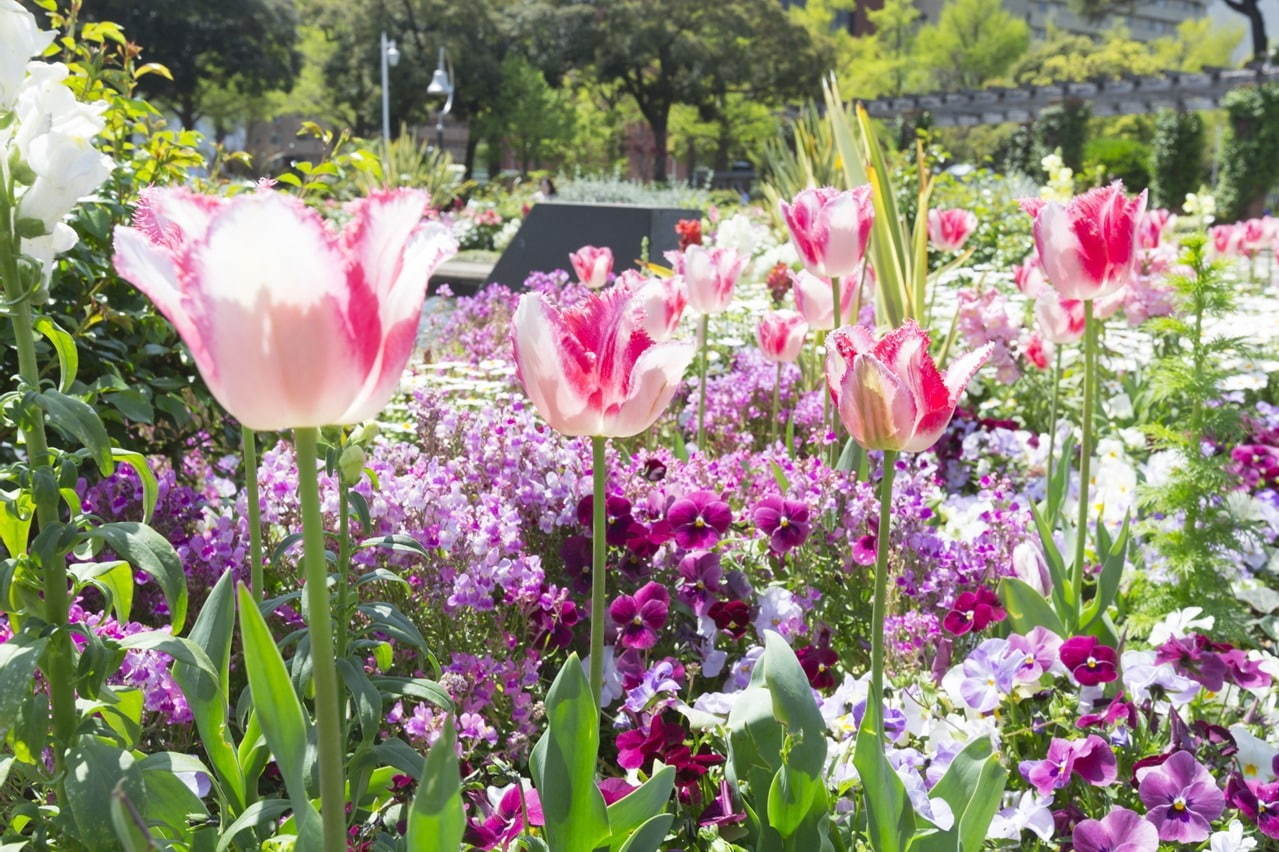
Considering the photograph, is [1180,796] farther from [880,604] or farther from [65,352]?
[65,352]

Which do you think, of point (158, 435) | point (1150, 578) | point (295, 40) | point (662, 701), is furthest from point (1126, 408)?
point (295, 40)

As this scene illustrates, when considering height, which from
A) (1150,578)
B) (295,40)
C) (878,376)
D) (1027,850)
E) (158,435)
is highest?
(295,40)

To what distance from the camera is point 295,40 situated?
4188cm

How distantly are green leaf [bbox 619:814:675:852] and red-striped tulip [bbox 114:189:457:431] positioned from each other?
2.09 feet

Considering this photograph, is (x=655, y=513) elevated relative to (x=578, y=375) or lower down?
lower down

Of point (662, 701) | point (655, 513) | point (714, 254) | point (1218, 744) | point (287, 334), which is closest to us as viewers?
point (287, 334)

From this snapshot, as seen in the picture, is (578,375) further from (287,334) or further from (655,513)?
(655,513)

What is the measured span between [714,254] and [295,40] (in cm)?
4301

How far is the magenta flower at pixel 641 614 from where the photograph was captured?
203cm


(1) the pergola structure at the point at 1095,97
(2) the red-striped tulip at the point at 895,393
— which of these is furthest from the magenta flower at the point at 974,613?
(1) the pergola structure at the point at 1095,97

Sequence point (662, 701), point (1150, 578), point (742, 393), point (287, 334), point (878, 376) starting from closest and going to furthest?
point (287, 334)
point (878, 376)
point (662, 701)
point (1150, 578)
point (742, 393)

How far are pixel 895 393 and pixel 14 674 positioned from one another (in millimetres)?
1077

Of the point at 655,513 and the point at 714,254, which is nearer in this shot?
the point at 655,513

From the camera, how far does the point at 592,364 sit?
1305 mm
